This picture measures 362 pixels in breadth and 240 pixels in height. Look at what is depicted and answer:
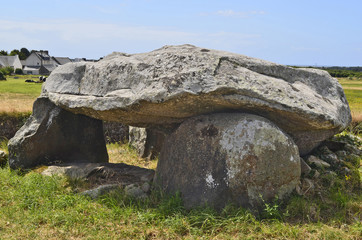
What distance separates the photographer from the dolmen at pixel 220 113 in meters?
6.20

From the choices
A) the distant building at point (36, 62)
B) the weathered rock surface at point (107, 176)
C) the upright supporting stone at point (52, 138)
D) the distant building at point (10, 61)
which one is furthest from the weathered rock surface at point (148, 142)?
the distant building at point (10, 61)

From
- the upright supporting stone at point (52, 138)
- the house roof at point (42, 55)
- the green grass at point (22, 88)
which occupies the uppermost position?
the house roof at point (42, 55)

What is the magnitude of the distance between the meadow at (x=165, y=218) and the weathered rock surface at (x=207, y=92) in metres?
1.47

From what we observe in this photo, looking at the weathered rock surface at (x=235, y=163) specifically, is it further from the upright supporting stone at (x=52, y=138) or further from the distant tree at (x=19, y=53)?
the distant tree at (x=19, y=53)

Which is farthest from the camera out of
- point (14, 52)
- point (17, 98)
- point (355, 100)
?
point (14, 52)

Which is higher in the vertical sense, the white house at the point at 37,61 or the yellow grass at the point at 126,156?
the white house at the point at 37,61

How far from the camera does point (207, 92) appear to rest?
6.08 m

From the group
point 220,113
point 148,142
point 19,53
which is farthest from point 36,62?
point 220,113

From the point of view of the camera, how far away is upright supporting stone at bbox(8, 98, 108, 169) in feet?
28.4

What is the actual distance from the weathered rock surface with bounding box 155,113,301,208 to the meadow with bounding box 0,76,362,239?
225mm

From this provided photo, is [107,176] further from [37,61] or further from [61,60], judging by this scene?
[61,60]

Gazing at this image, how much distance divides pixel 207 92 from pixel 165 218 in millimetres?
2210

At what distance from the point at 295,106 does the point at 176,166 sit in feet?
7.86

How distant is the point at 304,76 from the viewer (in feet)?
25.0
